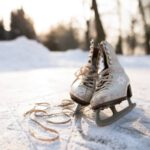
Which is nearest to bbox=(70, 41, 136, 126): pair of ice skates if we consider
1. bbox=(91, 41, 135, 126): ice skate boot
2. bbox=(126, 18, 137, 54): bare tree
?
bbox=(91, 41, 135, 126): ice skate boot

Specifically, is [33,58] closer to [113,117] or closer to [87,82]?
[87,82]

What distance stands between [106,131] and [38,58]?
22.5 ft

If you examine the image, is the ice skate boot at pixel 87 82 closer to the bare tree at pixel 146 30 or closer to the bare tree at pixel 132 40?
the bare tree at pixel 146 30

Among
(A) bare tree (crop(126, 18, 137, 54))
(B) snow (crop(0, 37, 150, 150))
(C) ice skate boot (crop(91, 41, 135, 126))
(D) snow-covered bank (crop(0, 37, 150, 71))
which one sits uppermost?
(C) ice skate boot (crop(91, 41, 135, 126))

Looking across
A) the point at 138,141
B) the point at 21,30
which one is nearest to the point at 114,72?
the point at 138,141

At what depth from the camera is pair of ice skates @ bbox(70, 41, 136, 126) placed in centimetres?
206

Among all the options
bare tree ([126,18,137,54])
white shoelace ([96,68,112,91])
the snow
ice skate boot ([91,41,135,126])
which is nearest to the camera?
the snow

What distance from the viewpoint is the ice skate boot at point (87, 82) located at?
223cm

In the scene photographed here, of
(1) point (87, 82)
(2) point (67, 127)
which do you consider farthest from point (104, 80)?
(2) point (67, 127)

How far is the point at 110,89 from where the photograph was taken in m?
2.10

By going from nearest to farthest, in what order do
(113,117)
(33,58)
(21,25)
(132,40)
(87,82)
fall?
(113,117) < (87,82) < (33,58) < (21,25) < (132,40)

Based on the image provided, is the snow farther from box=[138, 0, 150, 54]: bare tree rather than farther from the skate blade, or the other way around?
box=[138, 0, 150, 54]: bare tree

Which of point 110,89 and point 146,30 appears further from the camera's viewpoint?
point 146,30

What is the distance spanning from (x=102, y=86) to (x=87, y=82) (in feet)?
0.65
